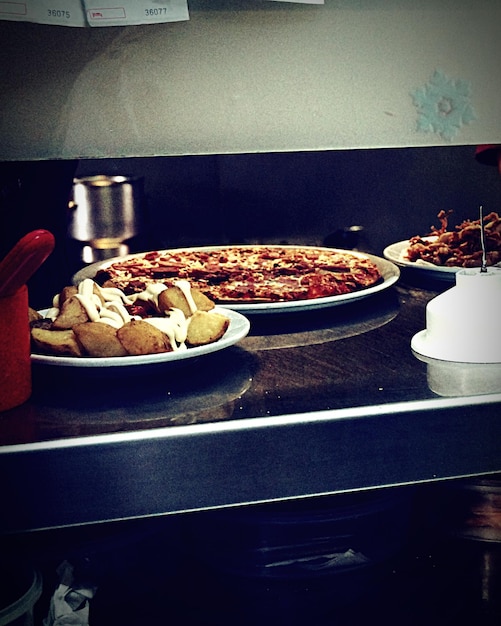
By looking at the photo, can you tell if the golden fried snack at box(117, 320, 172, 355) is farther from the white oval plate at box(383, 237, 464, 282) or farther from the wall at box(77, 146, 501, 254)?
the wall at box(77, 146, 501, 254)

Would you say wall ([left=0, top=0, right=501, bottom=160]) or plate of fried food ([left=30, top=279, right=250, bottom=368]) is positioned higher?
wall ([left=0, top=0, right=501, bottom=160])

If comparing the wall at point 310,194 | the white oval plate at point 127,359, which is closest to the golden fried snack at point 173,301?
the white oval plate at point 127,359

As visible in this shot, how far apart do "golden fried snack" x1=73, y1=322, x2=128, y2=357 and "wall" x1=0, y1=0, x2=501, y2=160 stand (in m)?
0.30

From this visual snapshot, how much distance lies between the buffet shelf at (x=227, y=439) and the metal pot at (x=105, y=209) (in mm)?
1198

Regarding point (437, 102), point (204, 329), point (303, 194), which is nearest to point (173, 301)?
point (204, 329)

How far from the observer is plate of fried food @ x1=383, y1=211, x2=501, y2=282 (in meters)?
1.72

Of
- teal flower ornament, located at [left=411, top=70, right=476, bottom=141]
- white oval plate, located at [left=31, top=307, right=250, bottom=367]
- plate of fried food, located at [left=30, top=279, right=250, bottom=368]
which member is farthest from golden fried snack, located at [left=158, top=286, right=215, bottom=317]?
teal flower ornament, located at [left=411, top=70, right=476, bottom=141]

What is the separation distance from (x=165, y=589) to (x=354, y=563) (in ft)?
1.12

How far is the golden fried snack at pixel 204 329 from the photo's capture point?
1.07 meters

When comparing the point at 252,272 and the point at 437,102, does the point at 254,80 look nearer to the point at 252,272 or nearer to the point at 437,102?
the point at 437,102

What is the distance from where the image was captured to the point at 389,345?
1192mm

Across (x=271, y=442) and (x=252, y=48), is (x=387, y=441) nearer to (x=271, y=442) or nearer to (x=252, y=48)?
(x=271, y=442)

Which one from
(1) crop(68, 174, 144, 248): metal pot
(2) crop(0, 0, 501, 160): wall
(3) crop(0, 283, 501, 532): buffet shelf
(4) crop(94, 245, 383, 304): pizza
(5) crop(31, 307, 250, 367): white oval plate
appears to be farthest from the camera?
(1) crop(68, 174, 144, 248): metal pot

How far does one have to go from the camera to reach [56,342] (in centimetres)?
103
